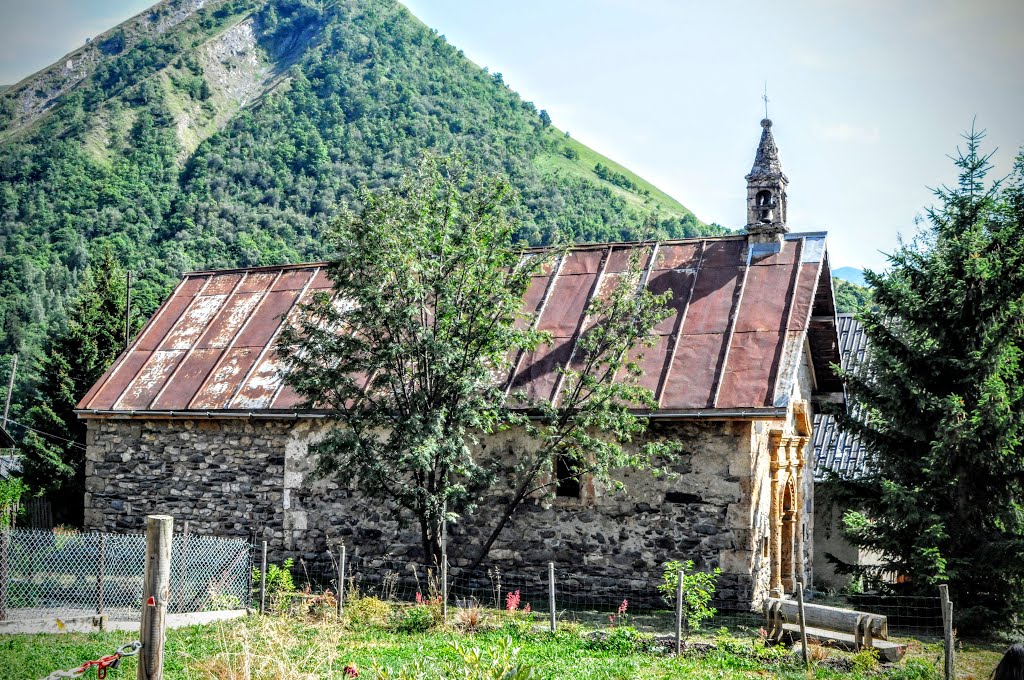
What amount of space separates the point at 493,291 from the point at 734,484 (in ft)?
14.9

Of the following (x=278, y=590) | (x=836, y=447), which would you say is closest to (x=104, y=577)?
(x=278, y=590)

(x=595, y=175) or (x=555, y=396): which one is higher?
(x=595, y=175)

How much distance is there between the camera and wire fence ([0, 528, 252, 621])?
11.9 metres

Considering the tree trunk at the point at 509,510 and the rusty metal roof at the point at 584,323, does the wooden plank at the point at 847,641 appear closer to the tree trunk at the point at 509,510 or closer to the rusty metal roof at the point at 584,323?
the rusty metal roof at the point at 584,323

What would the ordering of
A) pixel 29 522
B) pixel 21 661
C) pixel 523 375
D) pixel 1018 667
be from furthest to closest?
pixel 29 522 → pixel 523 375 → pixel 21 661 → pixel 1018 667

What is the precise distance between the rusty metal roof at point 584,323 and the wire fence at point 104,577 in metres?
2.81

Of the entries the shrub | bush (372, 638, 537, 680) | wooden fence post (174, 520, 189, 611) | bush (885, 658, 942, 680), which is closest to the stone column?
bush (885, 658, 942, 680)

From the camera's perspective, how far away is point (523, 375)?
15320 millimetres

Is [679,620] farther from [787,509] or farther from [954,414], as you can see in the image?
[787,509]

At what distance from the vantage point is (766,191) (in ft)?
55.2

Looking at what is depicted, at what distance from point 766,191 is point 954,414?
5617 mm

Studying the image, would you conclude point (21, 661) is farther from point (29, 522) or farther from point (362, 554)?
point (29, 522)

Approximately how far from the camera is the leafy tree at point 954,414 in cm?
1277

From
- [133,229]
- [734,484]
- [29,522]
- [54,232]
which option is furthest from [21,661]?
[133,229]
